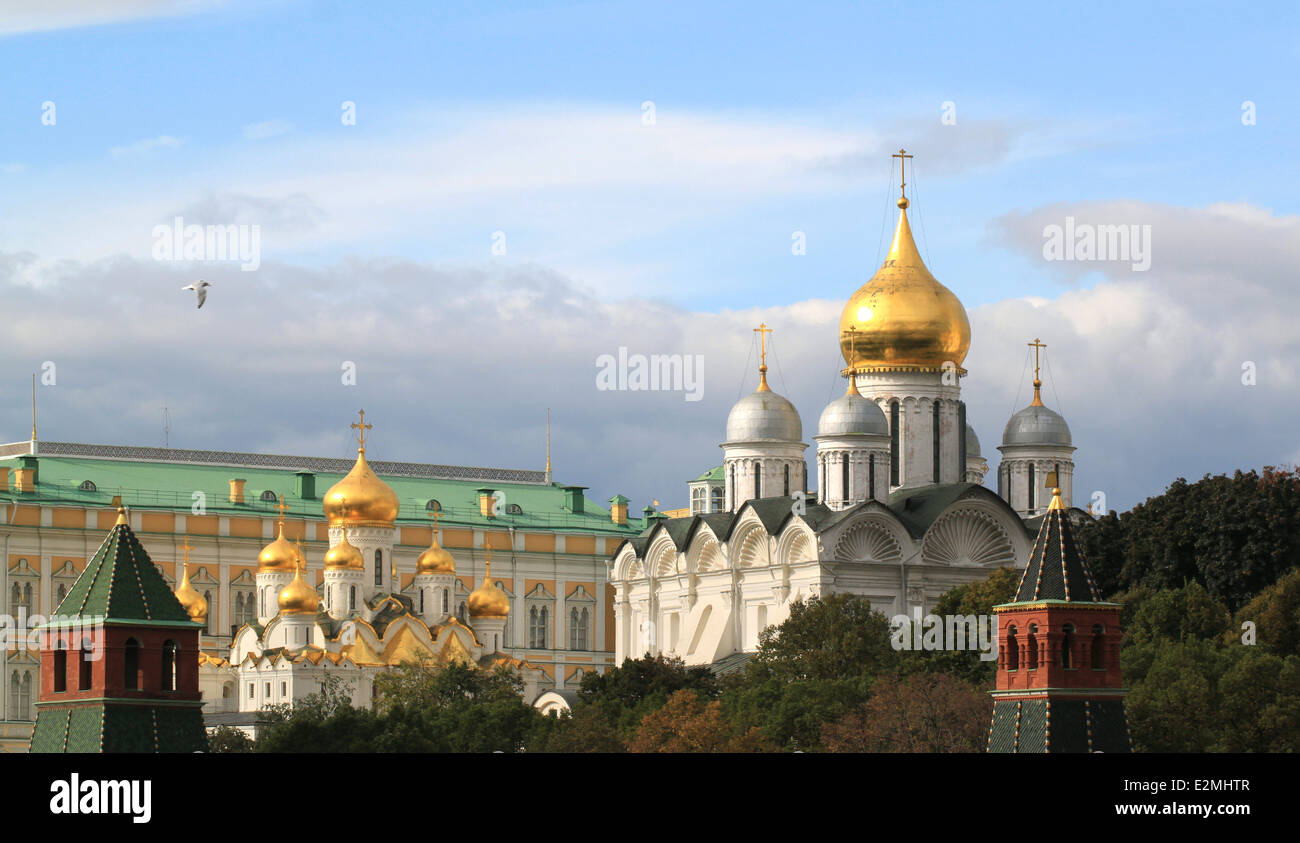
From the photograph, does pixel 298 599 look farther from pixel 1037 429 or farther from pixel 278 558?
pixel 1037 429

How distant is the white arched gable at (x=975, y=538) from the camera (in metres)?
80.4

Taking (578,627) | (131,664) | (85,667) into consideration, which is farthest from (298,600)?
(85,667)

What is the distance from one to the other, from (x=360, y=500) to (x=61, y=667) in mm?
44164

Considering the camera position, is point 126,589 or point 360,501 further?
point 360,501

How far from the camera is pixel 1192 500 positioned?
68.5m

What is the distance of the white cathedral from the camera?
3152 inches

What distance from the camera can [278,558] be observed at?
311ft

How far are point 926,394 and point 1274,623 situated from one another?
75.5 ft

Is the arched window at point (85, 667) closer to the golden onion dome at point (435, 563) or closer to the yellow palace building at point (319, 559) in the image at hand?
the yellow palace building at point (319, 559)

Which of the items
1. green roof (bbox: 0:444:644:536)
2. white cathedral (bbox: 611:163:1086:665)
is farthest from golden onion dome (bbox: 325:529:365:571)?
green roof (bbox: 0:444:644:536)

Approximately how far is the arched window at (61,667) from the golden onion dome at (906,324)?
3972 centimetres

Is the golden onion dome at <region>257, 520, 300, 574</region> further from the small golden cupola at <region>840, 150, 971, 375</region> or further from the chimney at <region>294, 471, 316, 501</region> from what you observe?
the small golden cupola at <region>840, 150, 971, 375</region>

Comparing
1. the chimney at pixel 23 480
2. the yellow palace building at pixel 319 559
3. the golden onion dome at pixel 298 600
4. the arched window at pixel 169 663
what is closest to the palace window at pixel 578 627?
the yellow palace building at pixel 319 559
